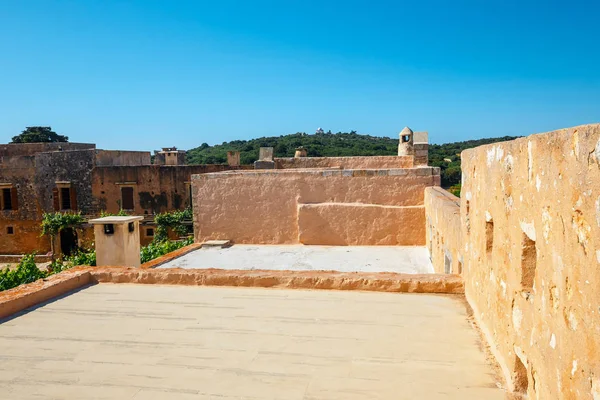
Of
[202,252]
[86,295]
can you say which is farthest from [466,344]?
[202,252]

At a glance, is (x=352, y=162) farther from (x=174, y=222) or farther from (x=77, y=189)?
(x=77, y=189)

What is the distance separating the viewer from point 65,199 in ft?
81.3

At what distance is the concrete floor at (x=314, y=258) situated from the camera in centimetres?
841

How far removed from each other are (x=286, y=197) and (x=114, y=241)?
4.44 meters

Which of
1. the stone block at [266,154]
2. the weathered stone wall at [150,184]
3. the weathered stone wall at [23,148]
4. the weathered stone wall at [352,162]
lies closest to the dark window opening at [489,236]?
→ the weathered stone wall at [352,162]

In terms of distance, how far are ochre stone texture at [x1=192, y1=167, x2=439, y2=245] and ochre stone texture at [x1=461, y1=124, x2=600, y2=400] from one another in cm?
740

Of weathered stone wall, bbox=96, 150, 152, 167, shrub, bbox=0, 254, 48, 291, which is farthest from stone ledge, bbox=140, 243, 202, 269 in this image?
weathered stone wall, bbox=96, 150, 152, 167

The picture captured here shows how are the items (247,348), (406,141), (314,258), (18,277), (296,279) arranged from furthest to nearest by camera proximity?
(406,141) → (18,277) → (314,258) → (296,279) → (247,348)

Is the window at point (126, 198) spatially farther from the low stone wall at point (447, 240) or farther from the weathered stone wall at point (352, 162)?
the low stone wall at point (447, 240)

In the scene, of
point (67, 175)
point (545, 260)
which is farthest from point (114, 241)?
point (67, 175)

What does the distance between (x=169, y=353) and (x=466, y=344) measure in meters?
1.91

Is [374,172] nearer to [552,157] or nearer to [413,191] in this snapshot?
[413,191]

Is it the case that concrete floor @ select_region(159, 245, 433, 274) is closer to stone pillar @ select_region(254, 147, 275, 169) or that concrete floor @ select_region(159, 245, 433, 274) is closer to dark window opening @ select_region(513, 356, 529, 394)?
stone pillar @ select_region(254, 147, 275, 169)

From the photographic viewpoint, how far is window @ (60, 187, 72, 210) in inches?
973
